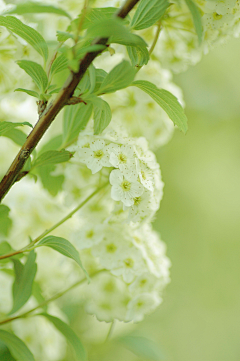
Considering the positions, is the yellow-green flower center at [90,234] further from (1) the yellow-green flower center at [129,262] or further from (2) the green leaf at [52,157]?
(2) the green leaf at [52,157]

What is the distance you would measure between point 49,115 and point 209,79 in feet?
4.50

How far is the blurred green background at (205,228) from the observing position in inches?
63.9

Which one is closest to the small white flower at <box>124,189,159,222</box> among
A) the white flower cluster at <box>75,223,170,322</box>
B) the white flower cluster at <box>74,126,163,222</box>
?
the white flower cluster at <box>74,126,163,222</box>

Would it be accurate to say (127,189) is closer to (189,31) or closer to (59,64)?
(59,64)

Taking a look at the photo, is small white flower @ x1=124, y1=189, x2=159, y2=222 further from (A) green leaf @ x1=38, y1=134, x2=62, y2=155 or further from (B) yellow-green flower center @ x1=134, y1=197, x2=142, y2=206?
(A) green leaf @ x1=38, y1=134, x2=62, y2=155

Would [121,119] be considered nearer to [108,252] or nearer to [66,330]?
[108,252]

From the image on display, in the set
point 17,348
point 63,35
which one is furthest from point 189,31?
point 17,348

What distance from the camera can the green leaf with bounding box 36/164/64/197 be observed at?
1.80ft

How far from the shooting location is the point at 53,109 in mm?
338

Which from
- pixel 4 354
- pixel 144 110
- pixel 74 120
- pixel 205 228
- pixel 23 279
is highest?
pixel 205 228

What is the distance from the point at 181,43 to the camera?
0.56m

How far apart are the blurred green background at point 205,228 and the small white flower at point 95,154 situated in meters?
1.14

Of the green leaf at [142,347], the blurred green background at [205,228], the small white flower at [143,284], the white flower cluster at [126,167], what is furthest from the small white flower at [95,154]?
the blurred green background at [205,228]

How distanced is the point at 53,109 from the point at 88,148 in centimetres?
13
